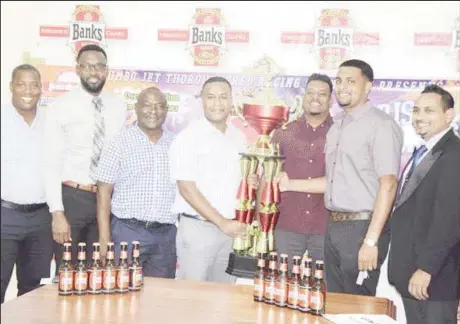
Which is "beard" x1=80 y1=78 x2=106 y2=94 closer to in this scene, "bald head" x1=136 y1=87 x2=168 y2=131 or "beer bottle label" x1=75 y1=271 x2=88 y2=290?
"bald head" x1=136 y1=87 x2=168 y2=131

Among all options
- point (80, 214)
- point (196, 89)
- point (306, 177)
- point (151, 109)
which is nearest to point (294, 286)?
point (306, 177)

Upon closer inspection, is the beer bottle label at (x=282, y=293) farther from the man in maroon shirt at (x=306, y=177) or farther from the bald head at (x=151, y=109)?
the bald head at (x=151, y=109)

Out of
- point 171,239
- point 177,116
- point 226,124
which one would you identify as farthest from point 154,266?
point 177,116

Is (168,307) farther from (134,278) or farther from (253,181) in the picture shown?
(253,181)

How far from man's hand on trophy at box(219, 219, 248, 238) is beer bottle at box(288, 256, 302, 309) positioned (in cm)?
82

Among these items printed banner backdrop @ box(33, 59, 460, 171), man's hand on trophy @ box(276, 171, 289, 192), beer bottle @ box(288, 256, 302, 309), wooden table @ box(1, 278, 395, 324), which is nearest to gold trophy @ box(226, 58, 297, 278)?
man's hand on trophy @ box(276, 171, 289, 192)

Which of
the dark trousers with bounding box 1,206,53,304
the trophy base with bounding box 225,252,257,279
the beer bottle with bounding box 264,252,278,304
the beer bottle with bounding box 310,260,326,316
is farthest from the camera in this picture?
the dark trousers with bounding box 1,206,53,304

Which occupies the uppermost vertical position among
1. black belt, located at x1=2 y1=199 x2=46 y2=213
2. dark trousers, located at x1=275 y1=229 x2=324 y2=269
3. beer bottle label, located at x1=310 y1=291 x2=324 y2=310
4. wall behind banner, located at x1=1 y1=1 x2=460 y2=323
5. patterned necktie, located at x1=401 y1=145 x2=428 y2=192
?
wall behind banner, located at x1=1 y1=1 x2=460 y2=323

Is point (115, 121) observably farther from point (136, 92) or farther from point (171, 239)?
point (171, 239)

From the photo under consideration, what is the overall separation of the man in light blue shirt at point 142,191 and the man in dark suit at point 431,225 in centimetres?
126

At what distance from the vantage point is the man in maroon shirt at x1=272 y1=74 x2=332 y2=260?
317cm

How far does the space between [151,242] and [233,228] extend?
0.49 m

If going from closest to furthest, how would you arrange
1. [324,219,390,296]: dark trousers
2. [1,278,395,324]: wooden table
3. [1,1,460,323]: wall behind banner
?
[1,278,395,324]: wooden table → [324,219,390,296]: dark trousers → [1,1,460,323]: wall behind banner

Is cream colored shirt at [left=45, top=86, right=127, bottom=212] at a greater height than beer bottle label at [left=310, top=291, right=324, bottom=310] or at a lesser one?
greater
